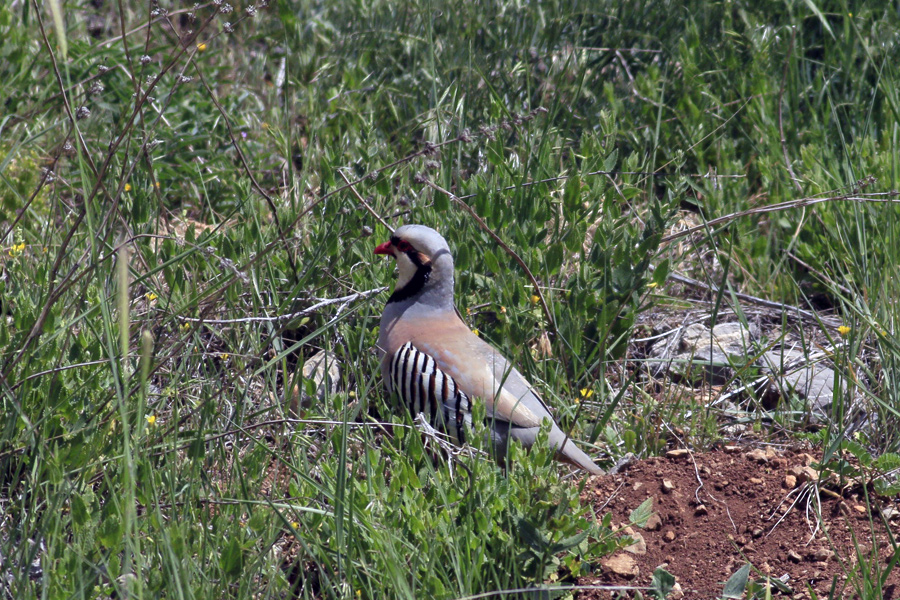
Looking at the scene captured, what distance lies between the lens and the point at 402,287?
13.2ft

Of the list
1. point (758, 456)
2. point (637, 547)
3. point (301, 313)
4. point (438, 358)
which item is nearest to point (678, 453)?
point (758, 456)

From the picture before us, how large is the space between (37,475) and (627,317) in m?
2.32

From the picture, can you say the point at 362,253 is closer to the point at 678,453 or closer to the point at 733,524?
the point at 678,453

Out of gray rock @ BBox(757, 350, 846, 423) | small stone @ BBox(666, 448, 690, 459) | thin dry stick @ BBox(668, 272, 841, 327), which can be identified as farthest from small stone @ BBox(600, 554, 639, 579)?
thin dry stick @ BBox(668, 272, 841, 327)

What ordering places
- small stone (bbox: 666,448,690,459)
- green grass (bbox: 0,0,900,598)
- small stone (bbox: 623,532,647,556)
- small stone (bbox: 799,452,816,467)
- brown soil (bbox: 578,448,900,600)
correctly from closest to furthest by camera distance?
green grass (bbox: 0,0,900,598)
brown soil (bbox: 578,448,900,600)
small stone (bbox: 623,532,647,556)
small stone (bbox: 799,452,816,467)
small stone (bbox: 666,448,690,459)

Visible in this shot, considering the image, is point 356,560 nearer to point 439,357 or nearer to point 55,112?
point 439,357

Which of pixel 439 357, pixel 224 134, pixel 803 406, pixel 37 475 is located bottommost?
pixel 803 406

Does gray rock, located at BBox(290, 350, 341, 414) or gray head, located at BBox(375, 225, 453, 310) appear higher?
gray head, located at BBox(375, 225, 453, 310)

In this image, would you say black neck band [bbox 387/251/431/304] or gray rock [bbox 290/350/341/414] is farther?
black neck band [bbox 387/251/431/304]

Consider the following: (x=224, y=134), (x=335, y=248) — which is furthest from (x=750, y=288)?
(x=224, y=134)

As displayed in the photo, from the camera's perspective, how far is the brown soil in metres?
2.75

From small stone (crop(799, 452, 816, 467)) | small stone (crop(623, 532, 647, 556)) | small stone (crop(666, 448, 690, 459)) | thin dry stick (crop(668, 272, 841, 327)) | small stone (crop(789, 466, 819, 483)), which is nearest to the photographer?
small stone (crop(623, 532, 647, 556))

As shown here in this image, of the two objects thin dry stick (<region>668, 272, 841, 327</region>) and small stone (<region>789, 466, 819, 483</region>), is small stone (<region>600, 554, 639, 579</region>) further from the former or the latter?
thin dry stick (<region>668, 272, 841, 327</region>)

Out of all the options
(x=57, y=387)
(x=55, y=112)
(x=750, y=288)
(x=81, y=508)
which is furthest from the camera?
(x=55, y=112)
